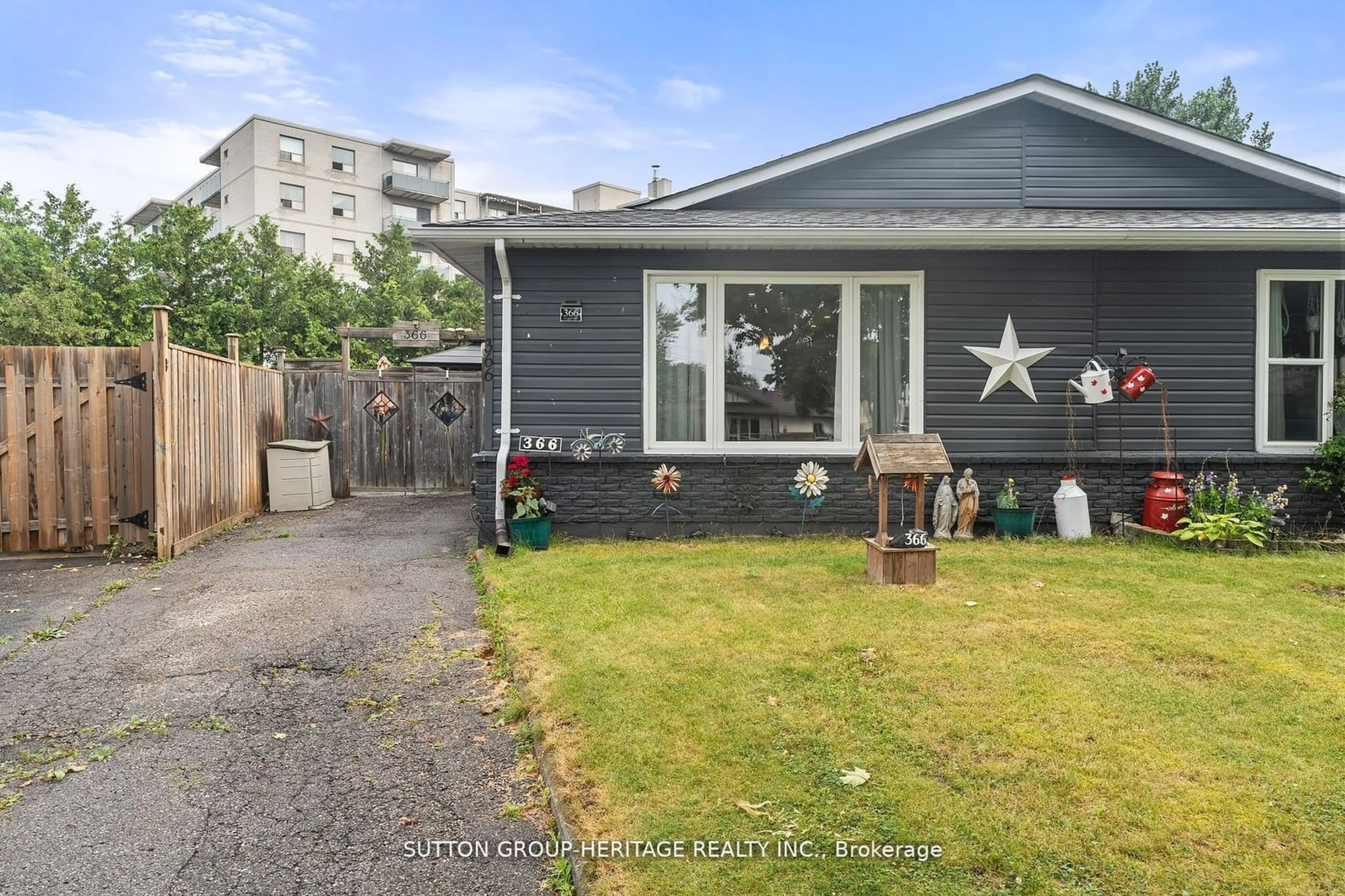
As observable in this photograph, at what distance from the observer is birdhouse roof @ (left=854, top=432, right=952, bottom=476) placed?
5.46 meters

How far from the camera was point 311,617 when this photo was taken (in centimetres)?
502

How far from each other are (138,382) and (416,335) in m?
4.65

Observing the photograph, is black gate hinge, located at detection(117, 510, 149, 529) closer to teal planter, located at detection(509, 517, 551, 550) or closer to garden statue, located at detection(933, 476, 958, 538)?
teal planter, located at detection(509, 517, 551, 550)

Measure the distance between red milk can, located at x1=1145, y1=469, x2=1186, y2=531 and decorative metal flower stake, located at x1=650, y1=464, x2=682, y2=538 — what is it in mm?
4277

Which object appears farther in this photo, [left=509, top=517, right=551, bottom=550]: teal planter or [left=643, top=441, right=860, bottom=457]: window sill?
[left=643, top=441, right=860, bottom=457]: window sill

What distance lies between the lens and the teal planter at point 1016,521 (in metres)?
7.31

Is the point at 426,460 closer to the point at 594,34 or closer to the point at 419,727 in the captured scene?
the point at 594,34

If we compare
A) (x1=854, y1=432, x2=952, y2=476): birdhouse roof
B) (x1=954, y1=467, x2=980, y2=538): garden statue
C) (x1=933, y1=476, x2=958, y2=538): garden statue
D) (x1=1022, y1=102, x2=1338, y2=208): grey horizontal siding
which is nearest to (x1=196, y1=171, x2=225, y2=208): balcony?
(x1=1022, y1=102, x2=1338, y2=208): grey horizontal siding

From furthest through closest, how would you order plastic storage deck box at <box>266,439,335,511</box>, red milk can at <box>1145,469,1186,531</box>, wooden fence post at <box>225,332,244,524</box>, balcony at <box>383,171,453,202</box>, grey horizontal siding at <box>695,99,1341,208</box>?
balcony at <box>383,171,453,202</box> < plastic storage deck box at <box>266,439,335,511</box> < wooden fence post at <box>225,332,244,524</box> < grey horizontal siding at <box>695,99,1341,208</box> < red milk can at <box>1145,469,1186,531</box>

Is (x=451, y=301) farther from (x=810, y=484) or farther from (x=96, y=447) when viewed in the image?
(x=810, y=484)

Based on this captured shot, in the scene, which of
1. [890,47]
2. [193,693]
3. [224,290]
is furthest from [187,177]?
[193,693]

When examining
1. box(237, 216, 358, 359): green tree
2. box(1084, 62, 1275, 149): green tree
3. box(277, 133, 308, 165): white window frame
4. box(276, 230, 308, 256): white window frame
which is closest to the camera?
box(237, 216, 358, 359): green tree

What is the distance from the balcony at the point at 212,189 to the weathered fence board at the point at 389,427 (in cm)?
3765

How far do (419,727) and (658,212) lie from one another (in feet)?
19.1
